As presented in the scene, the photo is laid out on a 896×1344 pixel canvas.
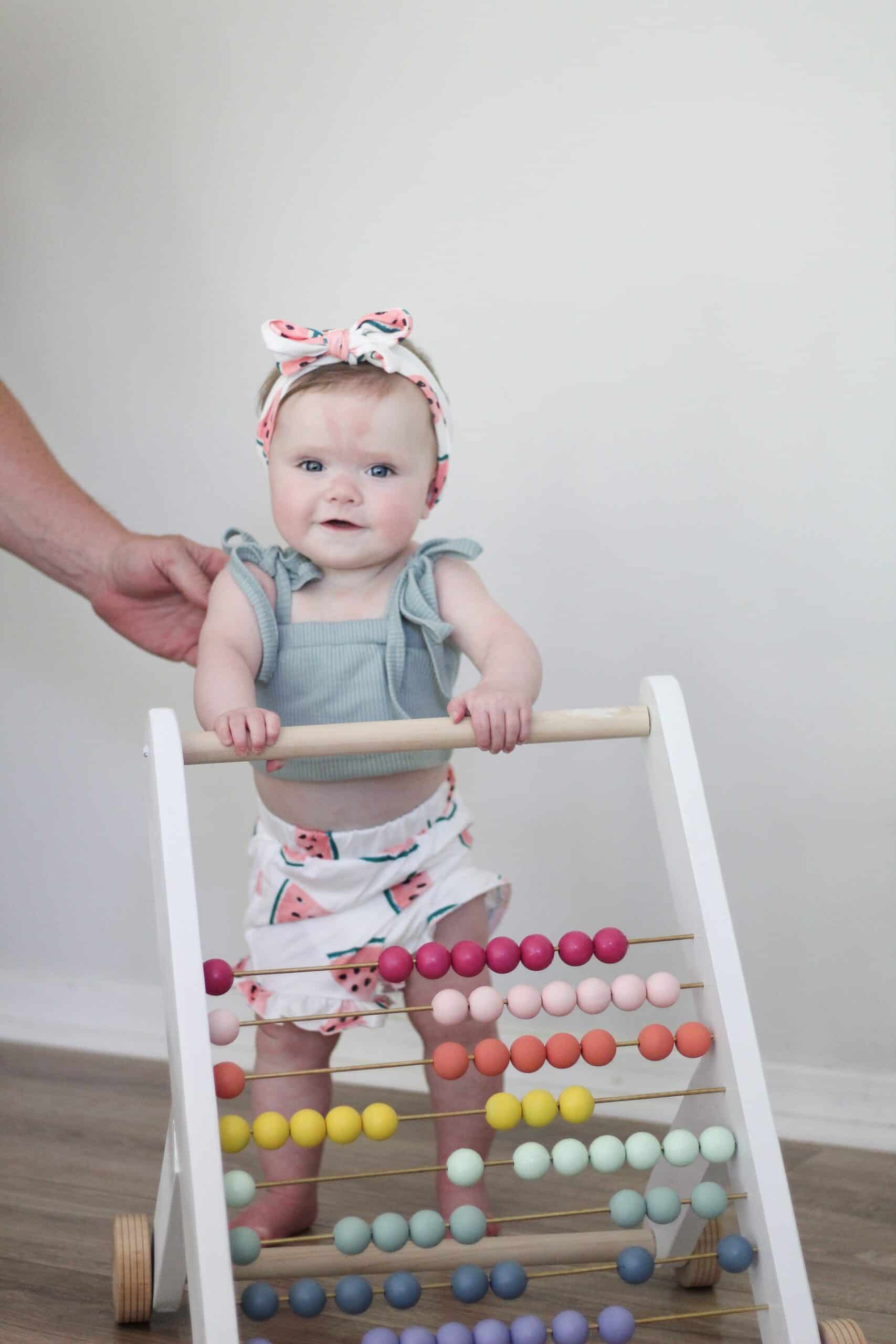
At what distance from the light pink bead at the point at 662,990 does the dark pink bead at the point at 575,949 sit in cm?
5

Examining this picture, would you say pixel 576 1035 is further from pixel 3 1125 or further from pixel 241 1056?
pixel 3 1125

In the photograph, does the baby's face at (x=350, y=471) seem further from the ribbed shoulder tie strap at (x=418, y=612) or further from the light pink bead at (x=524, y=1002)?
the light pink bead at (x=524, y=1002)

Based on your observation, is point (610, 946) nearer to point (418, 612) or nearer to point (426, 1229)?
point (426, 1229)

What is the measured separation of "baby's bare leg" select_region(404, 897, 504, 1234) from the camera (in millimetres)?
1273

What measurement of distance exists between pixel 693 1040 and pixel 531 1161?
0.15 metres

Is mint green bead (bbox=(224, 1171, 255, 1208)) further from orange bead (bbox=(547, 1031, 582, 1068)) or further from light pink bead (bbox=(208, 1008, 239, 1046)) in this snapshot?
orange bead (bbox=(547, 1031, 582, 1068))

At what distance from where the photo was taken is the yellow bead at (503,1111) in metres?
0.99

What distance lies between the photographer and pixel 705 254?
5.20ft

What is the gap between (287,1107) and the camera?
132 cm

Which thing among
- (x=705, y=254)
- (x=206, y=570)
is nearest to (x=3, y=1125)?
(x=206, y=570)

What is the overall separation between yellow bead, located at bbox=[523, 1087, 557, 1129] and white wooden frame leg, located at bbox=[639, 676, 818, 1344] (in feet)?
0.42

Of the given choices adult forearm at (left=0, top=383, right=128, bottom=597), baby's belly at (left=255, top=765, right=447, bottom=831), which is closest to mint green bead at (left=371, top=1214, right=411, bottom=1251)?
baby's belly at (left=255, top=765, right=447, bottom=831)

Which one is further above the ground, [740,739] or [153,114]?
[153,114]

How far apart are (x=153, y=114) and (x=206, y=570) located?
0.82m
